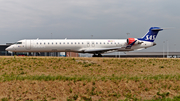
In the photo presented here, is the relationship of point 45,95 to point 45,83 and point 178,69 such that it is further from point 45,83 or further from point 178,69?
point 178,69

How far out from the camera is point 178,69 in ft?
83.1

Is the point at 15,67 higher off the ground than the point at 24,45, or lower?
lower

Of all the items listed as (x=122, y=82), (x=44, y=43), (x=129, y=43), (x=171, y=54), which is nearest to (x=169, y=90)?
(x=122, y=82)

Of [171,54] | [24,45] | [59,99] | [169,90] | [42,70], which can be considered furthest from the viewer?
[171,54]

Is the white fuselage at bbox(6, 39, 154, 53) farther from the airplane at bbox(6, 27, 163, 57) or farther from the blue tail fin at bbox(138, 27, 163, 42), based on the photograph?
the blue tail fin at bbox(138, 27, 163, 42)

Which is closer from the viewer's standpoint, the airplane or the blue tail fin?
the airplane

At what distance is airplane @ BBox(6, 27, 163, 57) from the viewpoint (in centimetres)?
3719

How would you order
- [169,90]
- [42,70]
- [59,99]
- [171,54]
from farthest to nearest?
[171,54]
[42,70]
[169,90]
[59,99]

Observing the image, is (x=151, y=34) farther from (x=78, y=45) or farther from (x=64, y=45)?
(x=64, y=45)

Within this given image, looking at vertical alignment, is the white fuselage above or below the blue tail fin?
below

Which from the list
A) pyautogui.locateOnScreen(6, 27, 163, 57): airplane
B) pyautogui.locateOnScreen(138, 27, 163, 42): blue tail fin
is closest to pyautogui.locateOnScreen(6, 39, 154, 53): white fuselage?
pyautogui.locateOnScreen(6, 27, 163, 57): airplane

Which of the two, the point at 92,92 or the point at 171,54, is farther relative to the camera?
the point at 171,54

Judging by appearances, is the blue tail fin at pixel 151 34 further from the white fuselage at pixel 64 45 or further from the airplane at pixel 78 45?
Result: the white fuselage at pixel 64 45

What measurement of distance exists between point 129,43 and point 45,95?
92.5 ft
